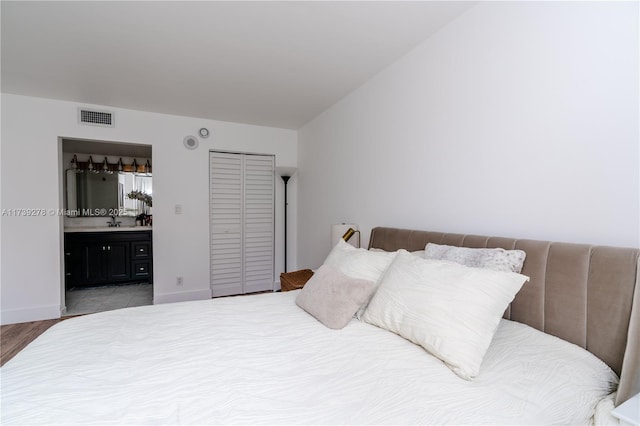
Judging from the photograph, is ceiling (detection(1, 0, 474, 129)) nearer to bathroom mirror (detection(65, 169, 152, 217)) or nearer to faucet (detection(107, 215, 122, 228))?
bathroom mirror (detection(65, 169, 152, 217))

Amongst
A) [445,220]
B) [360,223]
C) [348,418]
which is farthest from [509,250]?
[360,223]

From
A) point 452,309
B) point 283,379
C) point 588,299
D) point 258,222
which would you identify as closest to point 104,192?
point 258,222

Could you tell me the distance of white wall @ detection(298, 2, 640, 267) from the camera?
117cm

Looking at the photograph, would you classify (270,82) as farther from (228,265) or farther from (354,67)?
(228,265)

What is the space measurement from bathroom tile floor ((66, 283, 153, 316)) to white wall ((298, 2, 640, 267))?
3.50 meters

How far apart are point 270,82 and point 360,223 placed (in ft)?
5.17

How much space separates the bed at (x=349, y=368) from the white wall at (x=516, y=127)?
0.22 meters

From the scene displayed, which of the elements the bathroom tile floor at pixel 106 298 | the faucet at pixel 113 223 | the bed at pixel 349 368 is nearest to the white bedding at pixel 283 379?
the bed at pixel 349 368

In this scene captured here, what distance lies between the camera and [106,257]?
453 centimetres

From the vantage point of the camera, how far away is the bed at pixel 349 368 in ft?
2.78

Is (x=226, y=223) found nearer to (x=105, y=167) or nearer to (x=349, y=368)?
(x=105, y=167)

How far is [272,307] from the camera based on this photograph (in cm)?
173

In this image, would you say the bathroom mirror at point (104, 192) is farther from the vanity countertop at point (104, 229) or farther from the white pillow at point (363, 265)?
the white pillow at point (363, 265)

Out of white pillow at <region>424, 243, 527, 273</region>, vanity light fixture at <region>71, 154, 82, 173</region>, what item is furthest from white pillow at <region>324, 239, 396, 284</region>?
vanity light fixture at <region>71, 154, 82, 173</region>
